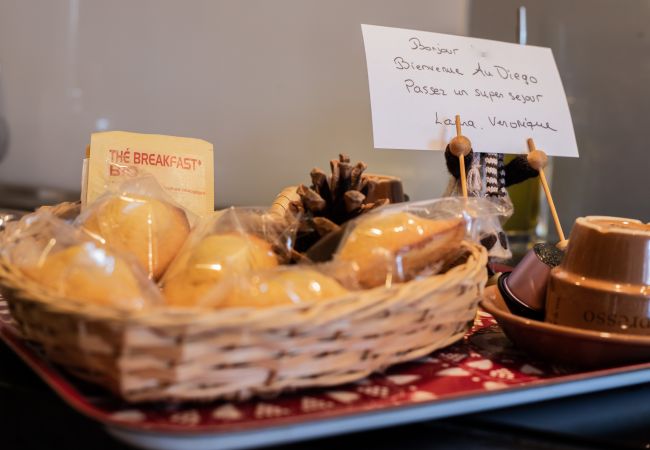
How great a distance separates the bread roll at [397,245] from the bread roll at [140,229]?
0.19m

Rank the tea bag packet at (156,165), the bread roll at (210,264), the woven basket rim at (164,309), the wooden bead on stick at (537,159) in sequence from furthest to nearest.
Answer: the wooden bead on stick at (537,159)
the tea bag packet at (156,165)
the bread roll at (210,264)
the woven basket rim at (164,309)

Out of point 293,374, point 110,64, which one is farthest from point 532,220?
point 293,374

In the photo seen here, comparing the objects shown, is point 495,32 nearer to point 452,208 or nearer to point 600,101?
point 600,101

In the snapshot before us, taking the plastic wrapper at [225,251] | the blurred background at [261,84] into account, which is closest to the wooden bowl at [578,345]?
the plastic wrapper at [225,251]

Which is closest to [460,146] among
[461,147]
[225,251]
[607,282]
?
[461,147]

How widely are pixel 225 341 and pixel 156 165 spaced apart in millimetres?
441

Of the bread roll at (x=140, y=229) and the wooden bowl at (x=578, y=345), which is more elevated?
the bread roll at (x=140, y=229)

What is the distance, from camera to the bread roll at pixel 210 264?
498 mm

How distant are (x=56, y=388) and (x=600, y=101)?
5.81 feet

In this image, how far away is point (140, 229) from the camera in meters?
0.62

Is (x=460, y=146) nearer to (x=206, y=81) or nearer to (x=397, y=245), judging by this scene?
(x=397, y=245)

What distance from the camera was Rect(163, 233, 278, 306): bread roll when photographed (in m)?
0.50

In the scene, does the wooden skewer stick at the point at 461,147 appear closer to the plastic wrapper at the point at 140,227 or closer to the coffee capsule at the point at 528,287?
the coffee capsule at the point at 528,287

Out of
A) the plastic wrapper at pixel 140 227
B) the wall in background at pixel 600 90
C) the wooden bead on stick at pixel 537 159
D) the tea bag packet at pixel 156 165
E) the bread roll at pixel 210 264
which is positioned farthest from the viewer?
the wall in background at pixel 600 90
